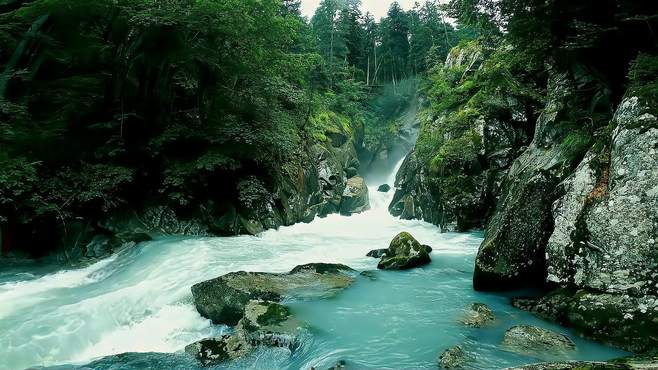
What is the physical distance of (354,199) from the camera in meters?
26.2

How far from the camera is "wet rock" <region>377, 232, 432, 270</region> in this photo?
1054cm

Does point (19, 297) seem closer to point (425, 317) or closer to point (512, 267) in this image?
point (425, 317)

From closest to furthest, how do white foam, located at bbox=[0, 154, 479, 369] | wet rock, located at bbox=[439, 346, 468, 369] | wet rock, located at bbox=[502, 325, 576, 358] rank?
wet rock, located at bbox=[439, 346, 468, 369], wet rock, located at bbox=[502, 325, 576, 358], white foam, located at bbox=[0, 154, 479, 369]

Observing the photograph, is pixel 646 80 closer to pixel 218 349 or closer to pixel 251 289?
pixel 251 289

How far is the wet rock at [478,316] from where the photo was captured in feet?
21.2

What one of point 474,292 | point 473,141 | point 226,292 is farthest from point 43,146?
point 473,141

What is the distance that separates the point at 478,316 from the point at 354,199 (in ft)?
64.3

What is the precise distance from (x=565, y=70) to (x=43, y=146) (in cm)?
1539

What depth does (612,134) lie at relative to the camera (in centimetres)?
664

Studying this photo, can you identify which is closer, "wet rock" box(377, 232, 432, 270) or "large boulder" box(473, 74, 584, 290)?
"large boulder" box(473, 74, 584, 290)

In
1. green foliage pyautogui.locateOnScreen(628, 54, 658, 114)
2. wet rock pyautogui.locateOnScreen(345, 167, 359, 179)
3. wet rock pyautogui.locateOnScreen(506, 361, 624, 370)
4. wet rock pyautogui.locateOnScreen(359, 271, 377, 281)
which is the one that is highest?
green foliage pyautogui.locateOnScreen(628, 54, 658, 114)

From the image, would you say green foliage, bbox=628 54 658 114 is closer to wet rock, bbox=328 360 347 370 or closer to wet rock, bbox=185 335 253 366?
wet rock, bbox=328 360 347 370

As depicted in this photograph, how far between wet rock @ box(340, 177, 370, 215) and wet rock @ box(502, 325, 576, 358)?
65.3 ft

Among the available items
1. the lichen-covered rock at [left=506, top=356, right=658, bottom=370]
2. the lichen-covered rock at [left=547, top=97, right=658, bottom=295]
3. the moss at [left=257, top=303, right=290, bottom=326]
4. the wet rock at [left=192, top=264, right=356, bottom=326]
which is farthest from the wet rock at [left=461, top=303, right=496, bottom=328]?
the lichen-covered rock at [left=506, top=356, right=658, bottom=370]
